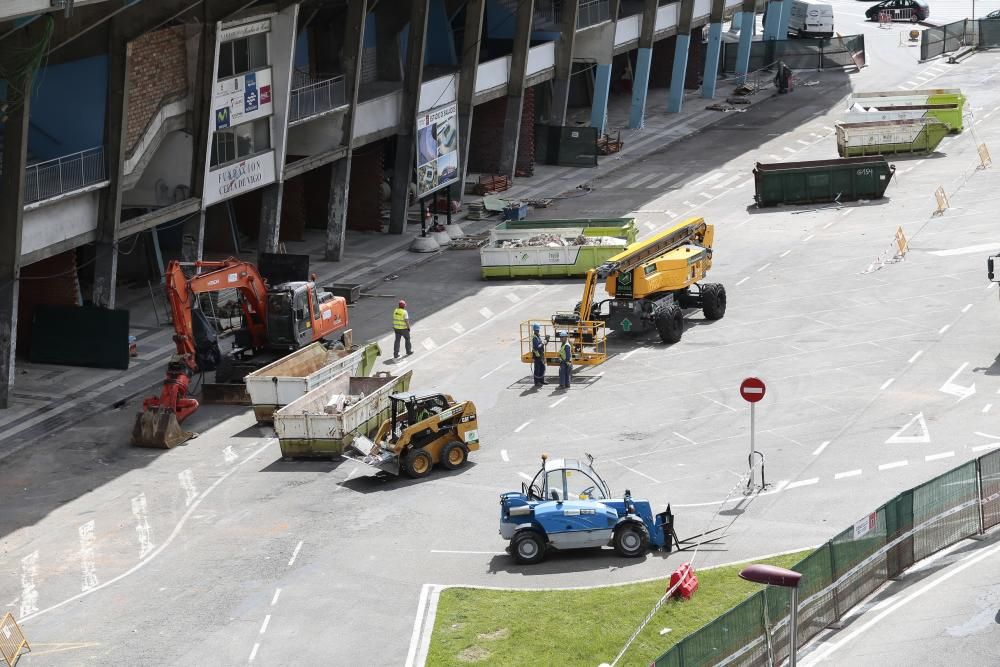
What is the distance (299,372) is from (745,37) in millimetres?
61301

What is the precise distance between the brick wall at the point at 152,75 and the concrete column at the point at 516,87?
81.0 feet

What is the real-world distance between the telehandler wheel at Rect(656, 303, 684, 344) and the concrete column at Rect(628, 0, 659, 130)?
3850cm

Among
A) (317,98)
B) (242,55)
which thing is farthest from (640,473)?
(317,98)

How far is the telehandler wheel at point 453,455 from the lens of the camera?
37375mm

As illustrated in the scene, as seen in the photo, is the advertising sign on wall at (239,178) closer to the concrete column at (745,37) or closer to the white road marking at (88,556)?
the white road marking at (88,556)

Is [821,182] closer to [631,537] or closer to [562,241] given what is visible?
[562,241]

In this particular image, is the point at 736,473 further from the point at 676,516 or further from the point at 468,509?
the point at 468,509

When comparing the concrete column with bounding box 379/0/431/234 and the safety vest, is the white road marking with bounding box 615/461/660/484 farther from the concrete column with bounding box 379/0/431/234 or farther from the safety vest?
the concrete column with bounding box 379/0/431/234

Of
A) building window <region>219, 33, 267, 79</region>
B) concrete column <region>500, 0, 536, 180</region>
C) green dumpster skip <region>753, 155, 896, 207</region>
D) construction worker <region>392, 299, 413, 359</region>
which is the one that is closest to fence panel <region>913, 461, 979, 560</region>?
construction worker <region>392, 299, 413, 359</region>

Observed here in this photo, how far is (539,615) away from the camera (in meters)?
29.1

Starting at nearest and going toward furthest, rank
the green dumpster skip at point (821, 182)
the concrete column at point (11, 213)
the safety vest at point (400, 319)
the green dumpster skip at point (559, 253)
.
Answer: the concrete column at point (11, 213)
the safety vest at point (400, 319)
the green dumpster skip at point (559, 253)
the green dumpster skip at point (821, 182)

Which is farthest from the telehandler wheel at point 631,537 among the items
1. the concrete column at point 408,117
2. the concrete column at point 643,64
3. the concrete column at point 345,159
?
the concrete column at point 643,64

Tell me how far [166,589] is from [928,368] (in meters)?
22.3

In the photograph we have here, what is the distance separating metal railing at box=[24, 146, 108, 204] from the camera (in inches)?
1751
